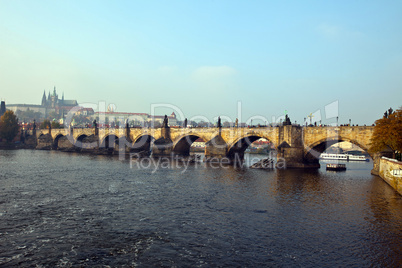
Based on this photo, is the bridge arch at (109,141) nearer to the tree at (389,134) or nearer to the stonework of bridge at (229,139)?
the stonework of bridge at (229,139)

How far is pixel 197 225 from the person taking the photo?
2208 centimetres

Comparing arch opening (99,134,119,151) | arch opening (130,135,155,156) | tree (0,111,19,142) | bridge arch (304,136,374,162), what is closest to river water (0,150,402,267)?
bridge arch (304,136,374,162)

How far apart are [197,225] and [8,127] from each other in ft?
425

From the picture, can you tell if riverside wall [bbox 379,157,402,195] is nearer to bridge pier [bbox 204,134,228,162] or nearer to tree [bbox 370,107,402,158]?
tree [bbox 370,107,402,158]

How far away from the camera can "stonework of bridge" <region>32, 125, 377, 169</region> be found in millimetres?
54156

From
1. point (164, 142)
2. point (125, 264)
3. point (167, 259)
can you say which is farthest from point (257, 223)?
point (164, 142)

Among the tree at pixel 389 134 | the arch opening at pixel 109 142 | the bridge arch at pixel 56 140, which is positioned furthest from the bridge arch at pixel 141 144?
the tree at pixel 389 134

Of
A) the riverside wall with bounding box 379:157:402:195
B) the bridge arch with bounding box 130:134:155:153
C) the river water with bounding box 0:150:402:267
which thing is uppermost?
the bridge arch with bounding box 130:134:155:153

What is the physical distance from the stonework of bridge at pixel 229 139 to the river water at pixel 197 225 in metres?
16.9

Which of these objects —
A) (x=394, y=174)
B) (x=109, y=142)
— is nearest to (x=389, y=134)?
(x=394, y=174)

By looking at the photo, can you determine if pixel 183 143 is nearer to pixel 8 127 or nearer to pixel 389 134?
pixel 389 134

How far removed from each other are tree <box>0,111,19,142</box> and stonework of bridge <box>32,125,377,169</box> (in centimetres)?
3166

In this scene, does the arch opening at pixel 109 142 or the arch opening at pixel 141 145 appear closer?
the arch opening at pixel 141 145

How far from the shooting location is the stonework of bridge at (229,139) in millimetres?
54156
